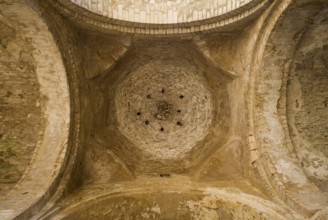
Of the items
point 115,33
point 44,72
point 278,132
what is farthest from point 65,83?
point 278,132

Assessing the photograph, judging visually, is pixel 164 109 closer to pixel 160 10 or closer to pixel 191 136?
pixel 191 136

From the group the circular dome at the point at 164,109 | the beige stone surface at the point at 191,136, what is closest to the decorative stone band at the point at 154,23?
the beige stone surface at the point at 191,136

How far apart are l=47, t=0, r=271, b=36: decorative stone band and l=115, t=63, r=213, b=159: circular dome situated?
2.87ft

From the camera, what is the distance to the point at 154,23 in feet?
15.8

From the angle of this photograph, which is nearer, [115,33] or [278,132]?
[278,132]

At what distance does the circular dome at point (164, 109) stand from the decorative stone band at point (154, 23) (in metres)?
0.88

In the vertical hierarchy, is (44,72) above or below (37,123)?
above

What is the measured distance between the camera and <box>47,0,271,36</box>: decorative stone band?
165 inches

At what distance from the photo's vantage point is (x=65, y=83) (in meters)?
4.51

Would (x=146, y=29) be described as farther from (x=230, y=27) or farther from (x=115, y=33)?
(x=230, y=27)

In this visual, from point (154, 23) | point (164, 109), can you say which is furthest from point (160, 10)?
point (164, 109)

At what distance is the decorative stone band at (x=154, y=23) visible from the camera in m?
4.18

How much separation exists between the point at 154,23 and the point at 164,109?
1.66 meters

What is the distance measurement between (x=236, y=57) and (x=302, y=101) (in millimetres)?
1191
